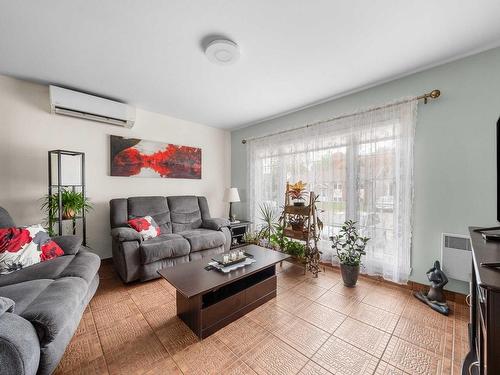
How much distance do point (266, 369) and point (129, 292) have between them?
65.3 inches

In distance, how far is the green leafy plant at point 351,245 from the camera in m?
2.34

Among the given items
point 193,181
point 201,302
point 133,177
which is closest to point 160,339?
point 201,302

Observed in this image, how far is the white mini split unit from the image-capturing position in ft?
8.05

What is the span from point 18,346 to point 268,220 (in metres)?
2.93

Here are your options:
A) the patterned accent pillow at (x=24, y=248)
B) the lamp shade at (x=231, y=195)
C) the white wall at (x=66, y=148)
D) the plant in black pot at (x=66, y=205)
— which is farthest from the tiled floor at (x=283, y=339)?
the lamp shade at (x=231, y=195)

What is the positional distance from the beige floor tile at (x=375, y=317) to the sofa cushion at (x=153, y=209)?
8.44ft

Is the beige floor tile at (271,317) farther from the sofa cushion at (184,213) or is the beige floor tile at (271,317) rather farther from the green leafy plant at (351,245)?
the sofa cushion at (184,213)

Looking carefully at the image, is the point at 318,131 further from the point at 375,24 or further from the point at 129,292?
the point at 129,292

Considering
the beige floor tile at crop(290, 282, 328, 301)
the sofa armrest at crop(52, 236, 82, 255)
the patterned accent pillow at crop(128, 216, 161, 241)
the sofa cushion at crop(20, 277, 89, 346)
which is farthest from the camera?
the patterned accent pillow at crop(128, 216, 161, 241)

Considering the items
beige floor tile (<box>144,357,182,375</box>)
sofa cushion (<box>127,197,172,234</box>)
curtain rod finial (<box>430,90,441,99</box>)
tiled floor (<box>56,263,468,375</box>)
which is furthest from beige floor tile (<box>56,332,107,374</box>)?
curtain rod finial (<box>430,90,441,99</box>)

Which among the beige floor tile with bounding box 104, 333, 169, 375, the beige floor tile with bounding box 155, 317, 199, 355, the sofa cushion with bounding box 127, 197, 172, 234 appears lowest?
the beige floor tile with bounding box 155, 317, 199, 355

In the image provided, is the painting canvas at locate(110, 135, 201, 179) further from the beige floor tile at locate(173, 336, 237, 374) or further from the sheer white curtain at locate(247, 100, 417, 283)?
the beige floor tile at locate(173, 336, 237, 374)

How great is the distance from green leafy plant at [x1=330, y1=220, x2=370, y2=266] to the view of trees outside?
0.47 ft

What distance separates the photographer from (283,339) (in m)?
1.52
